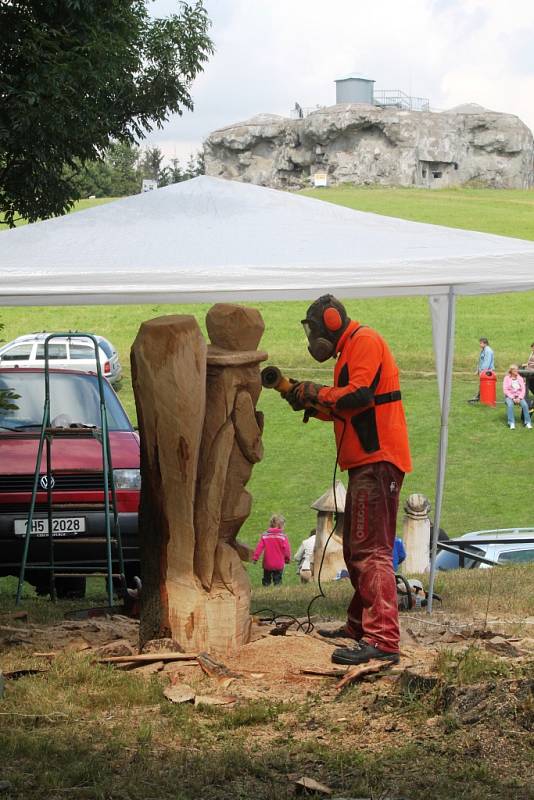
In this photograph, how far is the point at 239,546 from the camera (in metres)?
6.61

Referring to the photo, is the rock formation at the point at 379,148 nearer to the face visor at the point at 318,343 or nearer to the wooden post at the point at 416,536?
the wooden post at the point at 416,536

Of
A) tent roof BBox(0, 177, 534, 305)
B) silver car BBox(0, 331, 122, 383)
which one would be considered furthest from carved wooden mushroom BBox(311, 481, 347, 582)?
silver car BBox(0, 331, 122, 383)

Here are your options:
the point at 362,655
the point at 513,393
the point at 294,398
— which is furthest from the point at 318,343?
the point at 513,393

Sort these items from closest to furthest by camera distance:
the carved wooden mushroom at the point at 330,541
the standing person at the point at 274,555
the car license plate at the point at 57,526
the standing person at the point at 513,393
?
the car license plate at the point at 57,526, the carved wooden mushroom at the point at 330,541, the standing person at the point at 274,555, the standing person at the point at 513,393

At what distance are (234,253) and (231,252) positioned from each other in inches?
1.1

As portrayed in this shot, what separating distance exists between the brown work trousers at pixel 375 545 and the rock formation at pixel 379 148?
265 ft

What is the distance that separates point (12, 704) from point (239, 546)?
1.60 meters

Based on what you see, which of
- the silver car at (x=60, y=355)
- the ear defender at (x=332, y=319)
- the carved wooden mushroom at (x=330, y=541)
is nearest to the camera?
the ear defender at (x=332, y=319)

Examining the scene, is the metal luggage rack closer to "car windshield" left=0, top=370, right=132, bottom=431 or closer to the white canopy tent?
"car windshield" left=0, top=370, right=132, bottom=431

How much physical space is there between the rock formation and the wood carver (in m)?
80.7

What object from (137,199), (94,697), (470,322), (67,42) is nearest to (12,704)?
(94,697)

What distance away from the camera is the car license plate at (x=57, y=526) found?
348 inches

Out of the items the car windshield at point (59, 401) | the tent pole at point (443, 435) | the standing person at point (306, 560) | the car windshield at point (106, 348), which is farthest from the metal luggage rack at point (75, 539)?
the car windshield at point (106, 348)

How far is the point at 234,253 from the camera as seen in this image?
6301 mm
